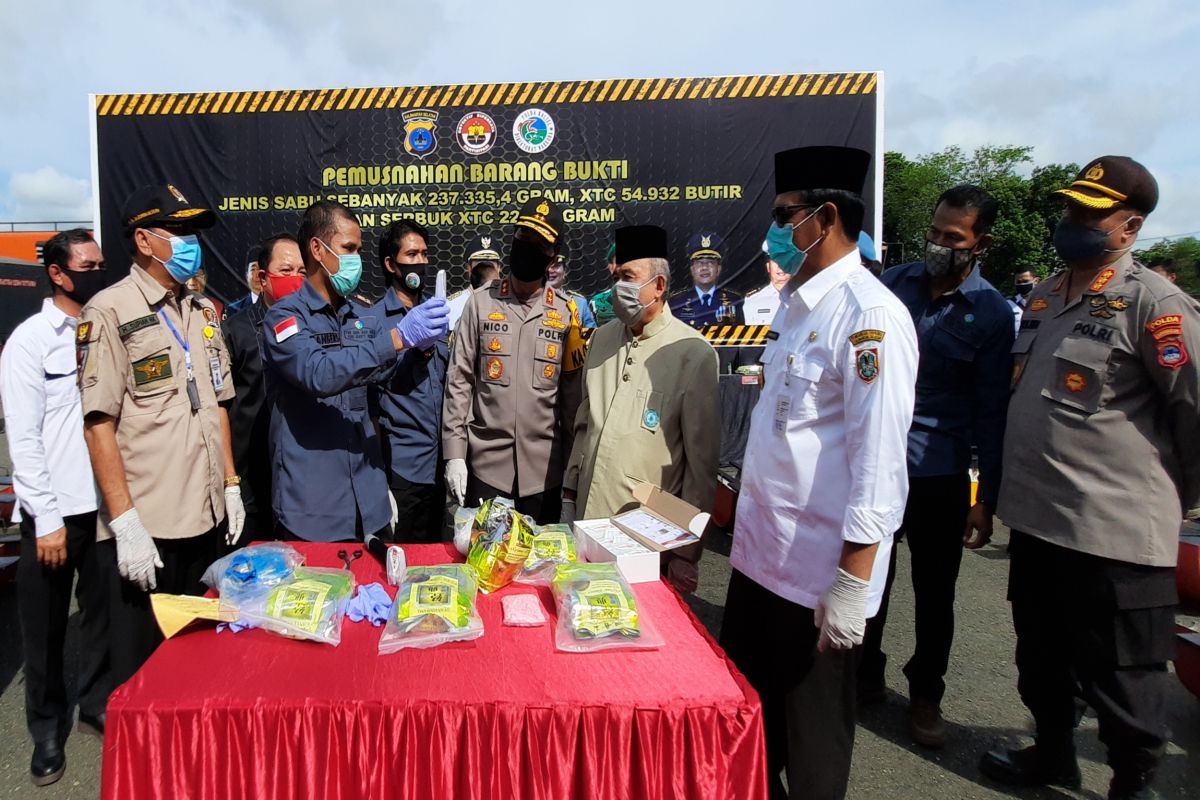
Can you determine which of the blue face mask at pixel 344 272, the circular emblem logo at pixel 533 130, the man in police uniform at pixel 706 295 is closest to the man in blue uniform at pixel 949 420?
the blue face mask at pixel 344 272

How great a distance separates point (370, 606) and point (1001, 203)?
16239 mm

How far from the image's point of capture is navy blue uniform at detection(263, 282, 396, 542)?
211 cm

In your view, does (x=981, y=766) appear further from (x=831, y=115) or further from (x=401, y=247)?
(x=831, y=115)

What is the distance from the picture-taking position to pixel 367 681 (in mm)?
1386

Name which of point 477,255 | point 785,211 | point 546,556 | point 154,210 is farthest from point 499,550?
point 477,255

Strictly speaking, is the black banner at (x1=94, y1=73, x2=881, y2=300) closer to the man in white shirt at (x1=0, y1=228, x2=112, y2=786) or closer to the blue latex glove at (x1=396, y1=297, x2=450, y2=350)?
the man in white shirt at (x1=0, y1=228, x2=112, y2=786)

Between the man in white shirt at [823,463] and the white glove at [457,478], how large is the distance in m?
1.35

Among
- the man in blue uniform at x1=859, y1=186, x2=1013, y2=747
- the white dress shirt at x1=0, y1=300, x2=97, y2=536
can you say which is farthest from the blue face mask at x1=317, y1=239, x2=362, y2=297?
the man in blue uniform at x1=859, y1=186, x2=1013, y2=747

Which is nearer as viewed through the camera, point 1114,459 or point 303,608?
point 303,608

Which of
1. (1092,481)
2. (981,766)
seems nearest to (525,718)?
(1092,481)

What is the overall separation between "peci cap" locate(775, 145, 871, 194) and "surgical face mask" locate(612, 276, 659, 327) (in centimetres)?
82

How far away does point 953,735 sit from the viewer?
2.67 meters

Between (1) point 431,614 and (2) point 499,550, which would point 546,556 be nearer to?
(2) point 499,550

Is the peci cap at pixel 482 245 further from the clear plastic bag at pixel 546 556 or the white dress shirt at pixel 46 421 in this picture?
the clear plastic bag at pixel 546 556
